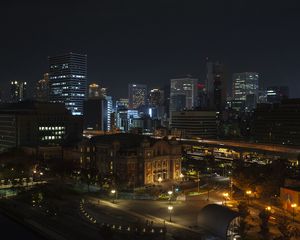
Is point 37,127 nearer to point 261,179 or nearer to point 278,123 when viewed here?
point 261,179

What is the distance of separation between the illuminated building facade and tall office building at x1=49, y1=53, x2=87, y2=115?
48563 mm

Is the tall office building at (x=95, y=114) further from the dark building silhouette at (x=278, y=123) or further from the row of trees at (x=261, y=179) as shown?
the row of trees at (x=261, y=179)

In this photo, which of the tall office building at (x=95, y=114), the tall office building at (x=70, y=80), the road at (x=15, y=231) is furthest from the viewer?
the tall office building at (x=70, y=80)

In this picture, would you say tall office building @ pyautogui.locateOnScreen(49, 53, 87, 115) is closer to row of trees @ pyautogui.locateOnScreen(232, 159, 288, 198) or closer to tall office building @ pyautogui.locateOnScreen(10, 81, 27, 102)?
tall office building @ pyautogui.locateOnScreen(10, 81, 27, 102)

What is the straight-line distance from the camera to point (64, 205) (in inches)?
1087

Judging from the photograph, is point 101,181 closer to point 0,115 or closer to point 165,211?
point 165,211

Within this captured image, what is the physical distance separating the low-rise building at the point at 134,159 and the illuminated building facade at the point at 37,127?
17.3 metres

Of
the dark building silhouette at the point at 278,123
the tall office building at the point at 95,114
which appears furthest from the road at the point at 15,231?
the tall office building at the point at 95,114

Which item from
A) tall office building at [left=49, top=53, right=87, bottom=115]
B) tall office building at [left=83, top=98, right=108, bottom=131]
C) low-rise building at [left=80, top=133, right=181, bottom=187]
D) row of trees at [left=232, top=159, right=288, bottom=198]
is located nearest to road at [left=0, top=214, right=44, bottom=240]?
low-rise building at [left=80, top=133, right=181, bottom=187]

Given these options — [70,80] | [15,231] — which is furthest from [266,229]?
[70,80]

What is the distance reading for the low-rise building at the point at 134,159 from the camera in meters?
34.6

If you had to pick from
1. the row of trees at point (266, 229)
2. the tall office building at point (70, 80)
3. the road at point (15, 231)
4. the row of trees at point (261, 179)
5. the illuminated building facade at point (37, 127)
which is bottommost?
the road at point (15, 231)

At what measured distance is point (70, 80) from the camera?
114 metres

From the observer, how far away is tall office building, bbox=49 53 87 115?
11288 cm
